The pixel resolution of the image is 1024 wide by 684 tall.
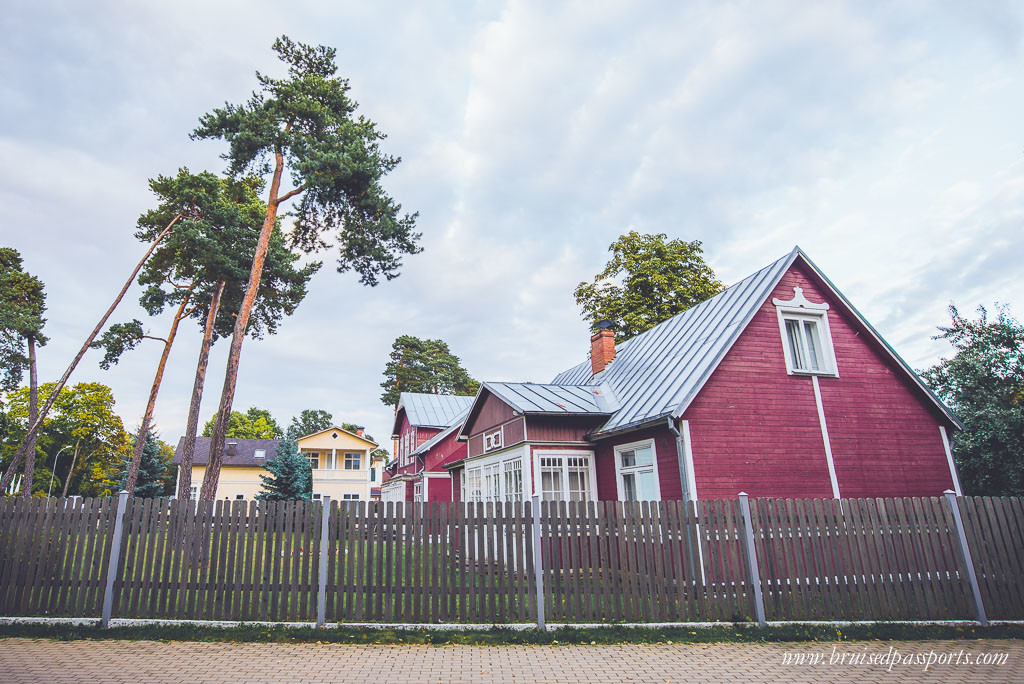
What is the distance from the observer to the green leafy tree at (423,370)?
176 ft

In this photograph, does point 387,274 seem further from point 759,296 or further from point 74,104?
point 759,296

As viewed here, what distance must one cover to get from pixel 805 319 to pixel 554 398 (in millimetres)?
6268

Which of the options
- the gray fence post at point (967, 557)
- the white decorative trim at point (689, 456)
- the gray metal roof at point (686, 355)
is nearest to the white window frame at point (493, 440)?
the gray metal roof at point (686, 355)

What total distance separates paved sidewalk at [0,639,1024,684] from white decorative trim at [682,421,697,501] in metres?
3.41

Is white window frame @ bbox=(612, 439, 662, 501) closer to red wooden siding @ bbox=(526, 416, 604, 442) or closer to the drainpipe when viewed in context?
the drainpipe

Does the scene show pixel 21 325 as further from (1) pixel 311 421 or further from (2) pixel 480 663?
(1) pixel 311 421

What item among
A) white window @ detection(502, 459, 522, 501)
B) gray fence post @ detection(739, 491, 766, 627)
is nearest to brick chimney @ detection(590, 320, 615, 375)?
white window @ detection(502, 459, 522, 501)

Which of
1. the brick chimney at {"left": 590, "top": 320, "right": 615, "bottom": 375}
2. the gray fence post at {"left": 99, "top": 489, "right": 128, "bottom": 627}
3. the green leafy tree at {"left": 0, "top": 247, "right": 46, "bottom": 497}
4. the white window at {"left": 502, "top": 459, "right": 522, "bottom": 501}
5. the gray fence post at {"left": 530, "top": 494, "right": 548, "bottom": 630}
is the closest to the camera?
the gray fence post at {"left": 530, "top": 494, "right": 548, "bottom": 630}

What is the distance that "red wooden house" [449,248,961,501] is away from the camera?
1028 cm

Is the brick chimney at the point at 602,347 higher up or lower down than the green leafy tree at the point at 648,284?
lower down

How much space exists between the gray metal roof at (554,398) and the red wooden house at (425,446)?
8.87m

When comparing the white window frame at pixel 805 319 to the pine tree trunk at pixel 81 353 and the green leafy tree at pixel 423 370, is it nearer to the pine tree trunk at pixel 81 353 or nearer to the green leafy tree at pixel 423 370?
the pine tree trunk at pixel 81 353

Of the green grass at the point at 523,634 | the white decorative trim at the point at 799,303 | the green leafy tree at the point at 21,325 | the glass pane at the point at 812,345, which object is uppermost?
the green leafy tree at the point at 21,325

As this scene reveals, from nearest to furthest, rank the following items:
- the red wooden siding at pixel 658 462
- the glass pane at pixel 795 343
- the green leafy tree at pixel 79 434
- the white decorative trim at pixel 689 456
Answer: the white decorative trim at pixel 689 456 < the red wooden siding at pixel 658 462 < the glass pane at pixel 795 343 < the green leafy tree at pixel 79 434
